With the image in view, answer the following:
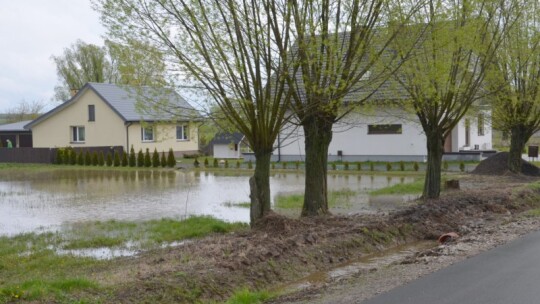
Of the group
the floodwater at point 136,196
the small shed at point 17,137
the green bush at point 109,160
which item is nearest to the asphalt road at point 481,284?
the floodwater at point 136,196

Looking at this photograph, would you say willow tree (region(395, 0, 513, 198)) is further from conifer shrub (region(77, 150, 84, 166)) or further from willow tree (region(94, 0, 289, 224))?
conifer shrub (region(77, 150, 84, 166))

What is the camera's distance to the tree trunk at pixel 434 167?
719 inches

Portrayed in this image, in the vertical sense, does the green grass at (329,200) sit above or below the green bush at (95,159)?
below

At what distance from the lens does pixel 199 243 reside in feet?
38.7

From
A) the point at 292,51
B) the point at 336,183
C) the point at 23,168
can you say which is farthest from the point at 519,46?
the point at 23,168

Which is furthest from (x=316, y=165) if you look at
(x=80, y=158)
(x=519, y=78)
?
(x=80, y=158)

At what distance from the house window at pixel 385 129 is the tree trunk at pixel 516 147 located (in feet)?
27.8

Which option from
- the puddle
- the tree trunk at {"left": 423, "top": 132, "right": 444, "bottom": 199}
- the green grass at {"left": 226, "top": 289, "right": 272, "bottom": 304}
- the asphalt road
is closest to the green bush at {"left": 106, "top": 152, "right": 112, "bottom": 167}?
the tree trunk at {"left": 423, "top": 132, "right": 444, "bottom": 199}

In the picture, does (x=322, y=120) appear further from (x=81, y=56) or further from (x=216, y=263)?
(x=81, y=56)

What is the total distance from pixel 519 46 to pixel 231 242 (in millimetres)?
15545

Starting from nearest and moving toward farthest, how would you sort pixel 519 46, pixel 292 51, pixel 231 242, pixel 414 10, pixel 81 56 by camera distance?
pixel 231 242 → pixel 292 51 → pixel 414 10 → pixel 519 46 → pixel 81 56

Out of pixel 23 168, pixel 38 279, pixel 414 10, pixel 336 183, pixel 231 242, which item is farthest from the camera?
pixel 23 168

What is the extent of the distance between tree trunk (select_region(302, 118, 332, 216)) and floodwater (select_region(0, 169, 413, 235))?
81.5 inches

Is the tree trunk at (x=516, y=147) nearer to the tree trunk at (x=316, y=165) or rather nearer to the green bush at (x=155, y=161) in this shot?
the tree trunk at (x=316, y=165)
